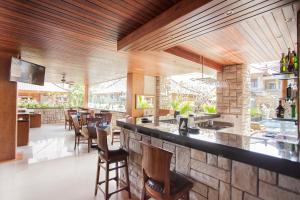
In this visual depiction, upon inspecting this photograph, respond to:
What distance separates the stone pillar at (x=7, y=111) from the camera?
3938mm

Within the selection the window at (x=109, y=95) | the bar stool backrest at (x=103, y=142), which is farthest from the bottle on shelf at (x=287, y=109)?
the window at (x=109, y=95)

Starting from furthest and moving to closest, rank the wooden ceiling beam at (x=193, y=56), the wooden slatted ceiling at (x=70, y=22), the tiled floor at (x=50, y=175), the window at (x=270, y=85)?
the window at (x=270, y=85) < the wooden ceiling beam at (x=193, y=56) < the tiled floor at (x=50, y=175) < the wooden slatted ceiling at (x=70, y=22)

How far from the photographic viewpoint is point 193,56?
3992 millimetres

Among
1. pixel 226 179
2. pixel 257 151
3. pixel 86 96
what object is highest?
pixel 86 96

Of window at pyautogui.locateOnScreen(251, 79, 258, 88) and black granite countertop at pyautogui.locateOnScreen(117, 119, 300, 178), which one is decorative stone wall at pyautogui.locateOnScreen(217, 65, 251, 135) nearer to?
window at pyautogui.locateOnScreen(251, 79, 258, 88)

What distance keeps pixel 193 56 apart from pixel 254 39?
1.34 metres

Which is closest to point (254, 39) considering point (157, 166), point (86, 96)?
point (157, 166)

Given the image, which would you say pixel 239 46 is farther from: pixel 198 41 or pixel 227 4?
pixel 227 4

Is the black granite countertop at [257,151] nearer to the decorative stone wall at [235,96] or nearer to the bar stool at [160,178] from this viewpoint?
the bar stool at [160,178]

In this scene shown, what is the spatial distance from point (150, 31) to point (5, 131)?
4203 millimetres

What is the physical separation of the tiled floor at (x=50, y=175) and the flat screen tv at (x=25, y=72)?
1.90 m

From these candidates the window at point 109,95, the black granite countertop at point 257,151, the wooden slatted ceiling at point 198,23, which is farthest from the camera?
the window at point 109,95

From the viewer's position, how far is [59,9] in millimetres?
1989

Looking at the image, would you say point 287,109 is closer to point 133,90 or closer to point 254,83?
point 254,83
